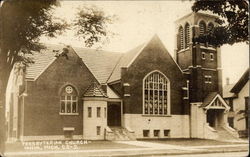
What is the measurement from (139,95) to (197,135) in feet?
16.4

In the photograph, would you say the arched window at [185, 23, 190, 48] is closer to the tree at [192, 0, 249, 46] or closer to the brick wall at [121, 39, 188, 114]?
the brick wall at [121, 39, 188, 114]

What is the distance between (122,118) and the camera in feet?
86.8

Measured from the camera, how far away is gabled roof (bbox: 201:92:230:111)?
26953 mm

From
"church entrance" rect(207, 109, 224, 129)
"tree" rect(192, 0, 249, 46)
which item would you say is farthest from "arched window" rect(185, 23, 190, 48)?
"tree" rect(192, 0, 249, 46)

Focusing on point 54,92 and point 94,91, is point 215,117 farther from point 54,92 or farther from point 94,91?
point 54,92

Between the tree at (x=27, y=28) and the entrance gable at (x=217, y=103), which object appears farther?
the entrance gable at (x=217, y=103)

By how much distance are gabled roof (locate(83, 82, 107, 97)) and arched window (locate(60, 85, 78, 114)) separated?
30.3 inches

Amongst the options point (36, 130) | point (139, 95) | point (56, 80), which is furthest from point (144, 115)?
point (36, 130)

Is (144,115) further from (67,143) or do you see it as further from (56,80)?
(67,143)

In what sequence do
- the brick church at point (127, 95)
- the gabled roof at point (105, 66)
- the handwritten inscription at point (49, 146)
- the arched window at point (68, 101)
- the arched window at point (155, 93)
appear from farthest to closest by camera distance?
the arched window at point (155, 93) → the arched window at point (68, 101) → the gabled roof at point (105, 66) → the brick church at point (127, 95) → the handwritten inscription at point (49, 146)

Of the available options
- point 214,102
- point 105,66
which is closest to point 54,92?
point 105,66

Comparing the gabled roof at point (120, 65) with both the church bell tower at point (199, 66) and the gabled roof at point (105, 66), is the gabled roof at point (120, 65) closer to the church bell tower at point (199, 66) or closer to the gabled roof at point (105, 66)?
the gabled roof at point (105, 66)

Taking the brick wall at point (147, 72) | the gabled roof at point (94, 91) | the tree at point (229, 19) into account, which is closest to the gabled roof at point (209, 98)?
the brick wall at point (147, 72)

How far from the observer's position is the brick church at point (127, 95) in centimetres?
2191
